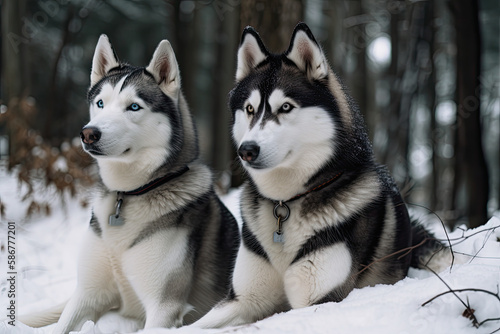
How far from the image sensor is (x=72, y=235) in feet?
18.8

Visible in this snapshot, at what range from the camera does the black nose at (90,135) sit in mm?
3066

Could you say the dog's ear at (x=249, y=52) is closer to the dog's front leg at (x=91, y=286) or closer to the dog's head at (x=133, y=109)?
the dog's head at (x=133, y=109)

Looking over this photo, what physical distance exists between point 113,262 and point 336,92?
187 centimetres

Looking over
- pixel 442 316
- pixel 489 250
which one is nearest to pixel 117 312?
pixel 442 316

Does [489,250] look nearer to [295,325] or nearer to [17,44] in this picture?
[295,325]

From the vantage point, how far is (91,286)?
3.38m

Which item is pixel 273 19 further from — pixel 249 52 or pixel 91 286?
pixel 91 286

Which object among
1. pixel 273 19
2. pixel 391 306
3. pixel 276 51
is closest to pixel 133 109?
pixel 391 306

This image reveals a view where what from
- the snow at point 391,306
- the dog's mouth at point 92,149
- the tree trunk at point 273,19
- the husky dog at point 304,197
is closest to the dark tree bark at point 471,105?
the snow at point 391,306

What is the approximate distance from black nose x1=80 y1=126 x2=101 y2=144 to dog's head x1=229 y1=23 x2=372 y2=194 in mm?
887

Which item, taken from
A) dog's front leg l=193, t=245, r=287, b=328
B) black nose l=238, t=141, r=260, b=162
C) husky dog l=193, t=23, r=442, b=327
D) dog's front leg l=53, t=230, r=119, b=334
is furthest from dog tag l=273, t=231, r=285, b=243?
dog's front leg l=53, t=230, r=119, b=334

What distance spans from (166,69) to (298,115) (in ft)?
3.99

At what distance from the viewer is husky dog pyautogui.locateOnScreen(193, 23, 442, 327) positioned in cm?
282

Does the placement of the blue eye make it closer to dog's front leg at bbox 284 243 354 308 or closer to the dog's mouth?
the dog's mouth
